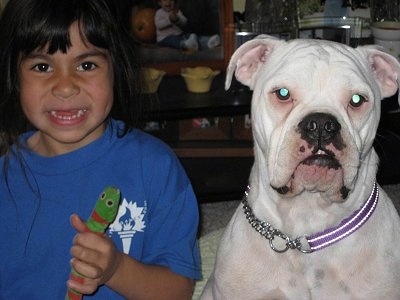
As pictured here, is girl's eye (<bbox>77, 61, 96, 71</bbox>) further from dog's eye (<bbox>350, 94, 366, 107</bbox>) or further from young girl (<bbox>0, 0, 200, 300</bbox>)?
dog's eye (<bbox>350, 94, 366, 107</bbox>)

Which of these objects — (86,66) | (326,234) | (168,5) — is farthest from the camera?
(168,5)

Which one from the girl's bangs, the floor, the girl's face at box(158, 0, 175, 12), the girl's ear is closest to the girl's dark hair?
the girl's bangs

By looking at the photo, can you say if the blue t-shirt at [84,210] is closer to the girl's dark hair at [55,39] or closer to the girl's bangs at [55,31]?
the girl's dark hair at [55,39]

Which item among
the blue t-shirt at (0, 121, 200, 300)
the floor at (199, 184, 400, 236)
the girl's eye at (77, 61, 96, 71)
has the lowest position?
the floor at (199, 184, 400, 236)

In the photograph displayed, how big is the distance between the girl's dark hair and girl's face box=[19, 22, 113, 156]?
2cm

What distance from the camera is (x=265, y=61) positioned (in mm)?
1379

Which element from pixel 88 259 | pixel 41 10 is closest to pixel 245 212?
pixel 88 259

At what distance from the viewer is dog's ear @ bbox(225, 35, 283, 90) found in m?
1.36

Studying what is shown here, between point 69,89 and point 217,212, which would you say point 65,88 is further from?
point 217,212

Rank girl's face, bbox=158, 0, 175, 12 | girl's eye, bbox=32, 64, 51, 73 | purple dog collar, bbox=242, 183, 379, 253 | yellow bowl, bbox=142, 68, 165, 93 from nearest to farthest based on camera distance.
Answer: purple dog collar, bbox=242, 183, 379, 253
girl's eye, bbox=32, 64, 51, 73
yellow bowl, bbox=142, 68, 165, 93
girl's face, bbox=158, 0, 175, 12

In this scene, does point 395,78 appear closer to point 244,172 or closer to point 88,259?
point 88,259

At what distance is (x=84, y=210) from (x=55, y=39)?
36cm

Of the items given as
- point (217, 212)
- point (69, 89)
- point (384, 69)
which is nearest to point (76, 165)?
point (69, 89)

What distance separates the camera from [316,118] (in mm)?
1182
